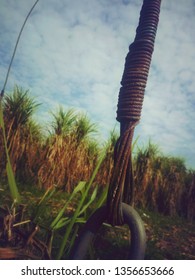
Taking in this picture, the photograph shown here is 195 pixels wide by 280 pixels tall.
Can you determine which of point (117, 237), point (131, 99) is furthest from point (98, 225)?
point (117, 237)

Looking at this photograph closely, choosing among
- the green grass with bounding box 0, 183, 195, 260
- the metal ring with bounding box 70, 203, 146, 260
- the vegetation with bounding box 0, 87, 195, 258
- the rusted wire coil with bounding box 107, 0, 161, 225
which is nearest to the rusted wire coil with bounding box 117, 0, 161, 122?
the rusted wire coil with bounding box 107, 0, 161, 225

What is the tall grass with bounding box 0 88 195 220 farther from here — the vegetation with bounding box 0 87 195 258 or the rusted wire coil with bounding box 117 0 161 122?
the rusted wire coil with bounding box 117 0 161 122

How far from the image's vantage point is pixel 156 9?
0.42 metres

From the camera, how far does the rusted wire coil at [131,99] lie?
399 millimetres

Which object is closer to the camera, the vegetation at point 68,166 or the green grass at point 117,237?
the green grass at point 117,237

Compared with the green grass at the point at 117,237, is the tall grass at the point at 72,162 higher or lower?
higher

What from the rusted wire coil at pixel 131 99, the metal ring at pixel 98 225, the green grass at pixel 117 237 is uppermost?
the rusted wire coil at pixel 131 99

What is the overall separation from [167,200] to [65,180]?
3.66 ft

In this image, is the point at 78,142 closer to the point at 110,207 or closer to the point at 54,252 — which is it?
the point at 54,252

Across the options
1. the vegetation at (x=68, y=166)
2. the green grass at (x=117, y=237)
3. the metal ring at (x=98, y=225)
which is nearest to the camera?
the metal ring at (x=98, y=225)

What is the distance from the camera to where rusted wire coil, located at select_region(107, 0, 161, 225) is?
0.40 m

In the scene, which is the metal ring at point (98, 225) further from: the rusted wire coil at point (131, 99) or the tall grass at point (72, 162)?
the tall grass at point (72, 162)

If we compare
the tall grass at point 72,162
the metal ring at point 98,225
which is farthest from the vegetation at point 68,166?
the metal ring at point 98,225
